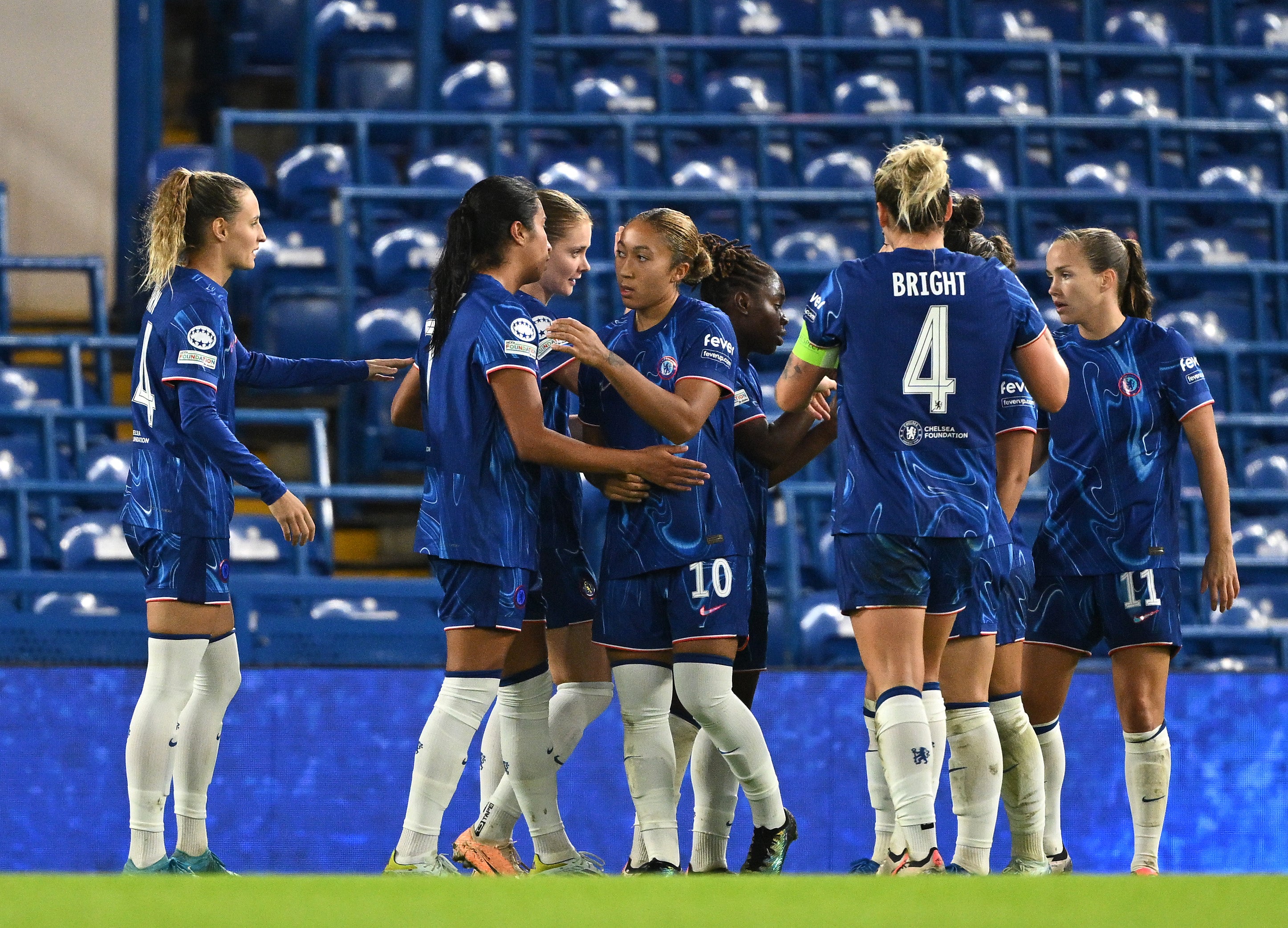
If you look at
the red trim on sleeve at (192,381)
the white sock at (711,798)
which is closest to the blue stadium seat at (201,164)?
the red trim on sleeve at (192,381)

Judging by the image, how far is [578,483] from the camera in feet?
14.3

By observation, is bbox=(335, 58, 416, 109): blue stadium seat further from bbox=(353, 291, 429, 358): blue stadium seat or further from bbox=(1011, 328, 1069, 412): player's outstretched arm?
bbox=(1011, 328, 1069, 412): player's outstretched arm

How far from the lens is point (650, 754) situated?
3.96 m

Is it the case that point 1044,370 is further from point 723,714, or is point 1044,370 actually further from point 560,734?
point 560,734

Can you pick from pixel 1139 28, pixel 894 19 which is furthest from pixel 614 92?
pixel 1139 28

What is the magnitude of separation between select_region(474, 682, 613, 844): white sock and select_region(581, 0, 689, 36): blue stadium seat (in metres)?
6.56

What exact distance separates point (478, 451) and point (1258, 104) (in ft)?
26.9

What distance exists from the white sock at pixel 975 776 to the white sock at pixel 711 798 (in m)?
0.59

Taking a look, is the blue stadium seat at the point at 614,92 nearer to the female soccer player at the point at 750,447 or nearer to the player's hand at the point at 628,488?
the female soccer player at the point at 750,447

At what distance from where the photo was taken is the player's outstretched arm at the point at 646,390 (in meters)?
3.82

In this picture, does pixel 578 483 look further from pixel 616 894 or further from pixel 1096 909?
pixel 1096 909

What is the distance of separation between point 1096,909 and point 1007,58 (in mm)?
8528

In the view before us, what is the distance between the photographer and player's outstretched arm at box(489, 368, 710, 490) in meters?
3.79

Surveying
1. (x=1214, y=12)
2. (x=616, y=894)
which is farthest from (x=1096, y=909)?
(x=1214, y=12)
